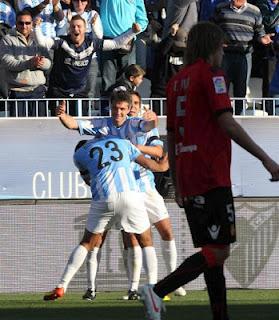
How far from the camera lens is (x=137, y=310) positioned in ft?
34.4

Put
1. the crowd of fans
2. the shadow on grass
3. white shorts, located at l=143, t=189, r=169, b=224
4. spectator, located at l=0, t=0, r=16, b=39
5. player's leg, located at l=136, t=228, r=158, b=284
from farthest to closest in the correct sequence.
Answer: spectator, located at l=0, t=0, r=16, b=39 < the crowd of fans < white shorts, located at l=143, t=189, r=169, b=224 < player's leg, located at l=136, t=228, r=158, b=284 < the shadow on grass

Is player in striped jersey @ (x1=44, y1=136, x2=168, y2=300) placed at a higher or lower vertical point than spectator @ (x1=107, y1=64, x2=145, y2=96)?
lower

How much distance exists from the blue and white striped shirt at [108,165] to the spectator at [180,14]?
5.00 meters

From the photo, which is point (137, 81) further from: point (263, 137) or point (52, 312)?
point (52, 312)

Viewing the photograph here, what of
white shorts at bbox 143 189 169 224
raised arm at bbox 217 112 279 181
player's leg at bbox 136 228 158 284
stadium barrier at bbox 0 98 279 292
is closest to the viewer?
raised arm at bbox 217 112 279 181

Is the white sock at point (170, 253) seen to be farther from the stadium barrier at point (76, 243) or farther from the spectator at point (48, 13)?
the spectator at point (48, 13)

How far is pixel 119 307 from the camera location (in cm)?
1080

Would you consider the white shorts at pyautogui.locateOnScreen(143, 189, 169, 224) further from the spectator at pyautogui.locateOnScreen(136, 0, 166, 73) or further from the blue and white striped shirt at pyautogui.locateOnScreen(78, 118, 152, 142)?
the spectator at pyautogui.locateOnScreen(136, 0, 166, 73)

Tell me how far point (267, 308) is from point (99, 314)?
5.11ft

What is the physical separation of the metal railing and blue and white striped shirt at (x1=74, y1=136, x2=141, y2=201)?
3642mm

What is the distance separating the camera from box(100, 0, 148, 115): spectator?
15930 mm

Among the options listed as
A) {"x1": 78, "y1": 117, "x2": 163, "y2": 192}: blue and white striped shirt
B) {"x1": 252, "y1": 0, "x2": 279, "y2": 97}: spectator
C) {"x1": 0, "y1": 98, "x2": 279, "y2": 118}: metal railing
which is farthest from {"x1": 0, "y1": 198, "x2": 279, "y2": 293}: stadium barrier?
{"x1": 252, "y1": 0, "x2": 279, "y2": 97}: spectator

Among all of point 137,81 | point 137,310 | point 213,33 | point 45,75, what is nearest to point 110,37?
point 45,75

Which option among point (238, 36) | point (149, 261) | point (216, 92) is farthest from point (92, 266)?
point (238, 36)
